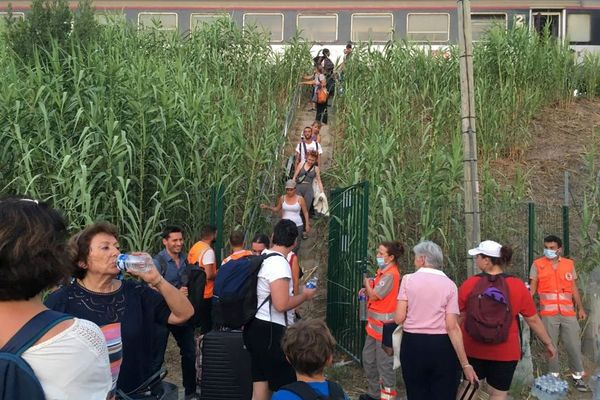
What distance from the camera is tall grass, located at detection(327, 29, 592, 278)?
8930mm

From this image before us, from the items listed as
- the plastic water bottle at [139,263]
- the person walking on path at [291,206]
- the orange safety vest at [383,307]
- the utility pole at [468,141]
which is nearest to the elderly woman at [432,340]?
the orange safety vest at [383,307]

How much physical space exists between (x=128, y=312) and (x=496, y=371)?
3066 mm

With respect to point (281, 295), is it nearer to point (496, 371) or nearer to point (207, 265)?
point (496, 371)

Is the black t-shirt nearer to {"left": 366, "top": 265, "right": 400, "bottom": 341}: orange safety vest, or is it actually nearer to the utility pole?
{"left": 366, "top": 265, "right": 400, "bottom": 341}: orange safety vest

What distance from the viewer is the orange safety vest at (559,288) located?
7.71 metres

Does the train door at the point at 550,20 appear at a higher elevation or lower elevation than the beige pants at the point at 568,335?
higher

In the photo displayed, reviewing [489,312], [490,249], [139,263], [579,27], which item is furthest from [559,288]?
[579,27]

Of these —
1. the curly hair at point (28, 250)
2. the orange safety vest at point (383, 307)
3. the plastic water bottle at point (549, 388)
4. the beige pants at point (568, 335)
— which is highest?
the curly hair at point (28, 250)

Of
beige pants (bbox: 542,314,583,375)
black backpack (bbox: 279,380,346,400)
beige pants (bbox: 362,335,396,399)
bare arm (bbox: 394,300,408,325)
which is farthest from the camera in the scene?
beige pants (bbox: 542,314,583,375)

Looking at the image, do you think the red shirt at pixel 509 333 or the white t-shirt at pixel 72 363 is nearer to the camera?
the white t-shirt at pixel 72 363

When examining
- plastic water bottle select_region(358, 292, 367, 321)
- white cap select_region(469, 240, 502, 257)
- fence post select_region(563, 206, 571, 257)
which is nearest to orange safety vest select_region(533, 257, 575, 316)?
fence post select_region(563, 206, 571, 257)

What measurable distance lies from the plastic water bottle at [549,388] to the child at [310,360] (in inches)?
178

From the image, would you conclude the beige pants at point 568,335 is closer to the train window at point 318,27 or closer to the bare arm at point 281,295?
the bare arm at point 281,295

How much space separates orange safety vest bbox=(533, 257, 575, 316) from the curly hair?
6731 mm
